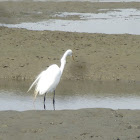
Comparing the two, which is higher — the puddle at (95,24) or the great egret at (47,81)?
the puddle at (95,24)

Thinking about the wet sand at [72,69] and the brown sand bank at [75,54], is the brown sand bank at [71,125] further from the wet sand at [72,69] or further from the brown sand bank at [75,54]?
the brown sand bank at [75,54]

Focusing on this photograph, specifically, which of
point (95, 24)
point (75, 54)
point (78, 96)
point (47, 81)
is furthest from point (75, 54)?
point (95, 24)

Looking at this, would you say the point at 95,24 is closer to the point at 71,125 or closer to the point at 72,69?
the point at 72,69

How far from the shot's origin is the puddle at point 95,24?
21.8 m

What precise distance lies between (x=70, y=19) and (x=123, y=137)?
58.2 feet

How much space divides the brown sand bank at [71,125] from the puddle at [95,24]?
11554 millimetres

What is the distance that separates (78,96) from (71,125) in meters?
3.84

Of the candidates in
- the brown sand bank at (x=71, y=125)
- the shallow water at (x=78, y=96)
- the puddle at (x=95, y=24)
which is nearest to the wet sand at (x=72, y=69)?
the brown sand bank at (x=71, y=125)

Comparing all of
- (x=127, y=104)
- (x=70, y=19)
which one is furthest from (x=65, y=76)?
(x=70, y=19)

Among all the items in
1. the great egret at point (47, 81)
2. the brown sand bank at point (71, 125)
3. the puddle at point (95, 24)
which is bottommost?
the brown sand bank at point (71, 125)

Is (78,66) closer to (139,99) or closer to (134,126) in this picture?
(139,99)

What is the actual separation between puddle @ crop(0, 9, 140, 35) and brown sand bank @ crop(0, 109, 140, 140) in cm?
1155

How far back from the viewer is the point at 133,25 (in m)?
23.5

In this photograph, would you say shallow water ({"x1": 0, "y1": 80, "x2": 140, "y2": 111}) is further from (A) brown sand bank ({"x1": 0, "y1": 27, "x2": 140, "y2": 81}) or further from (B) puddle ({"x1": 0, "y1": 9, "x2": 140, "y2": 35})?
(B) puddle ({"x1": 0, "y1": 9, "x2": 140, "y2": 35})
